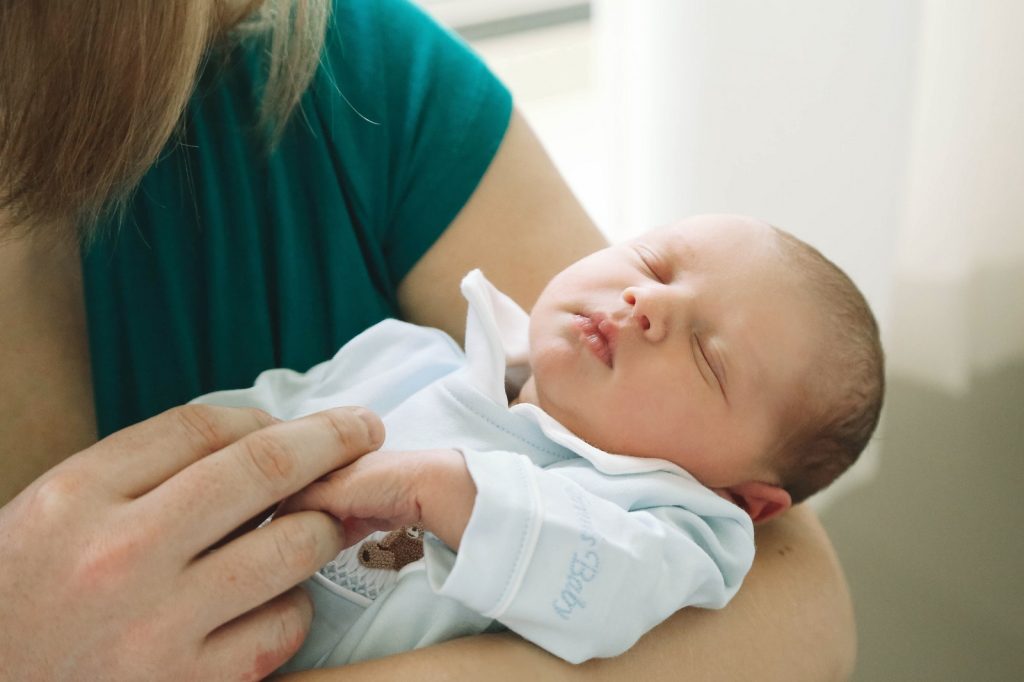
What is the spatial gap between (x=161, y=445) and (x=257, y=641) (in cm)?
17

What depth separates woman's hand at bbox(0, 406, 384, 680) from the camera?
2.14ft

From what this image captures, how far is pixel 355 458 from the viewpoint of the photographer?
2.52 feet

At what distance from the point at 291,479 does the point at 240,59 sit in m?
0.51

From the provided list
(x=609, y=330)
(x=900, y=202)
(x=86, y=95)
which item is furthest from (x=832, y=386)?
(x=86, y=95)

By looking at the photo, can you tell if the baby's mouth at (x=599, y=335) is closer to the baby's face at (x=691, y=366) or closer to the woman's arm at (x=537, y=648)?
the baby's face at (x=691, y=366)

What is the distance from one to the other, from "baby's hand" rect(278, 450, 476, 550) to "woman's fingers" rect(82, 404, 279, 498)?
0.08m

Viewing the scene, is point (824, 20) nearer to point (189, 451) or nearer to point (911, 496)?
point (911, 496)

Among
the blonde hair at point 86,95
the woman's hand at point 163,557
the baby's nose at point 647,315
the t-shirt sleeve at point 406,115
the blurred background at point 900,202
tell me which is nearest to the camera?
the woman's hand at point 163,557

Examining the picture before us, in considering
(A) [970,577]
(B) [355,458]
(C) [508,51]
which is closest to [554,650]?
(B) [355,458]

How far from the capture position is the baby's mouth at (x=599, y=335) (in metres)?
0.93

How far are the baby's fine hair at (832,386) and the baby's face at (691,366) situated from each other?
2 cm

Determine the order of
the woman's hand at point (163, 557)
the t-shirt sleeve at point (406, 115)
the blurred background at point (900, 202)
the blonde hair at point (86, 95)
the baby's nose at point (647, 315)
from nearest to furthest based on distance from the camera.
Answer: the woman's hand at point (163, 557) < the blonde hair at point (86, 95) < the baby's nose at point (647, 315) < the t-shirt sleeve at point (406, 115) < the blurred background at point (900, 202)

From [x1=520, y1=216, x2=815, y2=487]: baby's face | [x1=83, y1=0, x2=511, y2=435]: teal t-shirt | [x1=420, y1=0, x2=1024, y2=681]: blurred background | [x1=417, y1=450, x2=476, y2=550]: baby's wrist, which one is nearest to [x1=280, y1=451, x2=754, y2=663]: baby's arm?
[x1=417, y1=450, x2=476, y2=550]: baby's wrist

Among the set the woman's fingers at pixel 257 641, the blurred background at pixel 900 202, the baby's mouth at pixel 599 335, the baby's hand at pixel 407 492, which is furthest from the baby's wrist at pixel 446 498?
the blurred background at pixel 900 202
